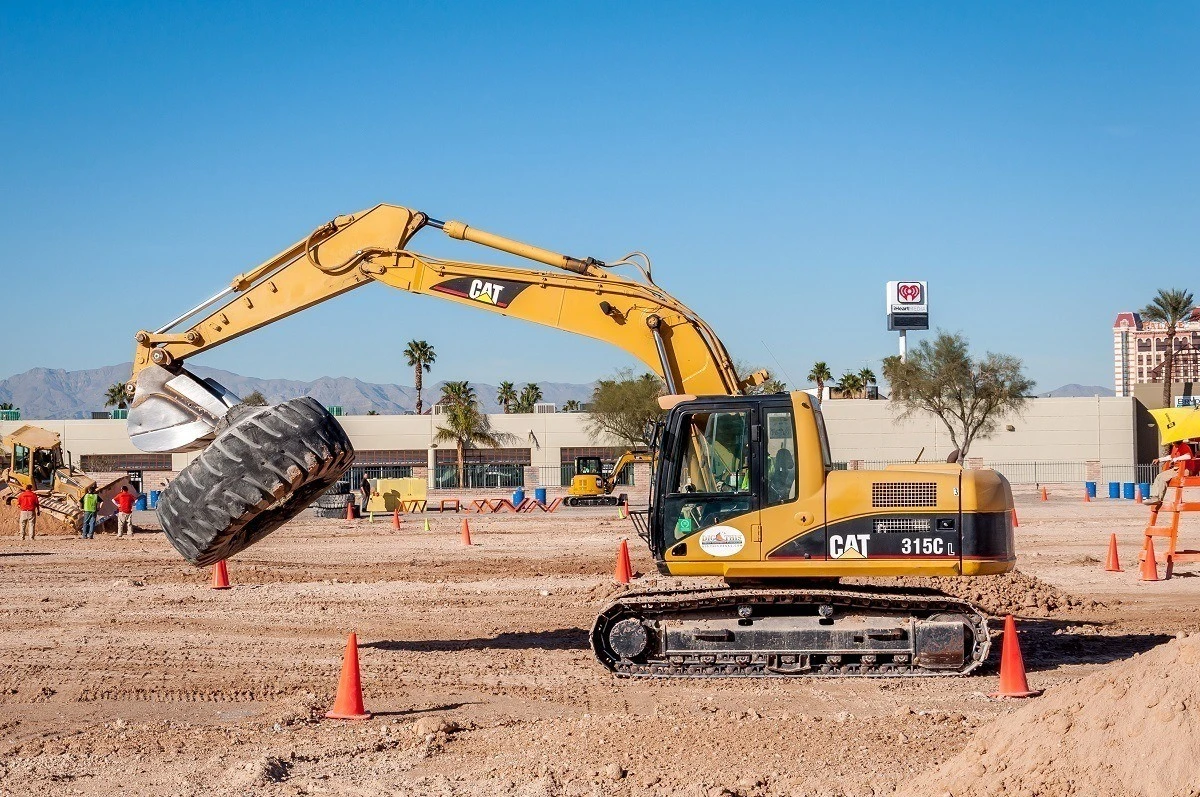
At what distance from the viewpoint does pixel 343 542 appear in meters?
30.9

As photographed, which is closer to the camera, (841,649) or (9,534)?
(841,649)

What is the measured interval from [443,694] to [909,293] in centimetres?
8750

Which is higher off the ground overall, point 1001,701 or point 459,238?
point 459,238

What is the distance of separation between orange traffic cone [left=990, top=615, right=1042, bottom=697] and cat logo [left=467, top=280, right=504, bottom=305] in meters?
6.38

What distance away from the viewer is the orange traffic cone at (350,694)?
10492mm

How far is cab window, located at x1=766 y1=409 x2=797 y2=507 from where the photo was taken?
11.8 meters

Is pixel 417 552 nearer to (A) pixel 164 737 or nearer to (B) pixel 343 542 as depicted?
(B) pixel 343 542

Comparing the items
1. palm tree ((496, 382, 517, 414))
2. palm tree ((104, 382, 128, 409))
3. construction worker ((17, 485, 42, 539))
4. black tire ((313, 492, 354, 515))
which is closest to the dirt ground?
construction worker ((17, 485, 42, 539))

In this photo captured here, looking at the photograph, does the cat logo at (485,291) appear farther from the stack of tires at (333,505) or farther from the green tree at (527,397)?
the green tree at (527,397)

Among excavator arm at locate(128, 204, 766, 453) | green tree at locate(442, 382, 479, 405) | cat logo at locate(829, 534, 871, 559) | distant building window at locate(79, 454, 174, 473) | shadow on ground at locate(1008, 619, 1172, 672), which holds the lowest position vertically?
shadow on ground at locate(1008, 619, 1172, 672)

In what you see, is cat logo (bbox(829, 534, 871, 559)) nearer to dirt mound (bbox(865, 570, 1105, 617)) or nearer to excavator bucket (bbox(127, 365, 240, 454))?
dirt mound (bbox(865, 570, 1105, 617))

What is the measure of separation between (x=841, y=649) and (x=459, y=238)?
6034 millimetres

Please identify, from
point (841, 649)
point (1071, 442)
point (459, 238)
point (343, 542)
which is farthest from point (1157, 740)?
point (1071, 442)

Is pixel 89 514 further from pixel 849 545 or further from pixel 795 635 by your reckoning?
pixel 849 545
